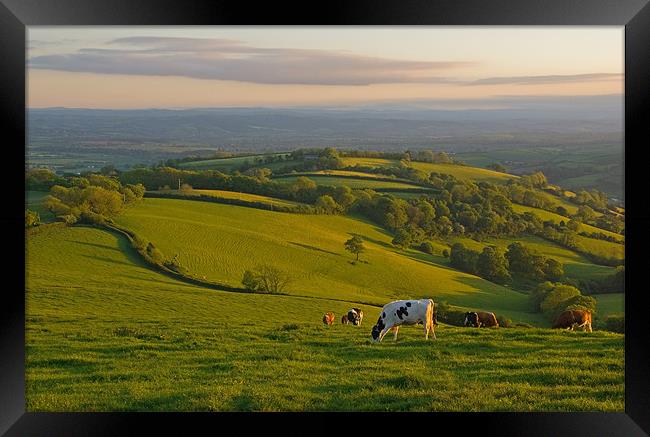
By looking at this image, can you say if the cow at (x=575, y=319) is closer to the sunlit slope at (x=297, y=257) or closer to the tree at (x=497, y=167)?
the sunlit slope at (x=297, y=257)

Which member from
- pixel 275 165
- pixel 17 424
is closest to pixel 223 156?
pixel 275 165

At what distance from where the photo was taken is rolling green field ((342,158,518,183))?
94.5ft

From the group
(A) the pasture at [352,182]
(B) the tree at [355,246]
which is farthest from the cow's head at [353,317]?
(A) the pasture at [352,182]

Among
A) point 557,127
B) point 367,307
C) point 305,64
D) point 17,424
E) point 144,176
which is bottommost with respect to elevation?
point 367,307

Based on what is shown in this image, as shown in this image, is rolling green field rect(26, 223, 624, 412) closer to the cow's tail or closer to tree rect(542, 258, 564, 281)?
the cow's tail

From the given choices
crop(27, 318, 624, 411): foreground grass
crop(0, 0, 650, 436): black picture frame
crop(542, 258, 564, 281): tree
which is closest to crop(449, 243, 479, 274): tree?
crop(542, 258, 564, 281): tree

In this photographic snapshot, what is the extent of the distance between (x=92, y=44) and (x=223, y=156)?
5.69m

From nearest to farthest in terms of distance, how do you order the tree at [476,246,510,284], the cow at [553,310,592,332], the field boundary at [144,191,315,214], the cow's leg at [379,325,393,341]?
the cow's leg at [379,325,393,341]
the cow at [553,310,592,332]
the field boundary at [144,191,315,214]
the tree at [476,246,510,284]

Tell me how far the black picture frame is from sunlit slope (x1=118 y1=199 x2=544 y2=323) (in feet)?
62.8

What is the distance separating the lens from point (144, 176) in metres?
26.6

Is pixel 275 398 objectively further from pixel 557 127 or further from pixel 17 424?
pixel 557 127

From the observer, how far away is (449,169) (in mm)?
28938

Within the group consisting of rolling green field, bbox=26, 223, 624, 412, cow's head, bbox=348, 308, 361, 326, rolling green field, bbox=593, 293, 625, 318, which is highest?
rolling green field, bbox=26, 223, 624, 412

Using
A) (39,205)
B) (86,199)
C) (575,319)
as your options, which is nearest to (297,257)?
(86,199)
